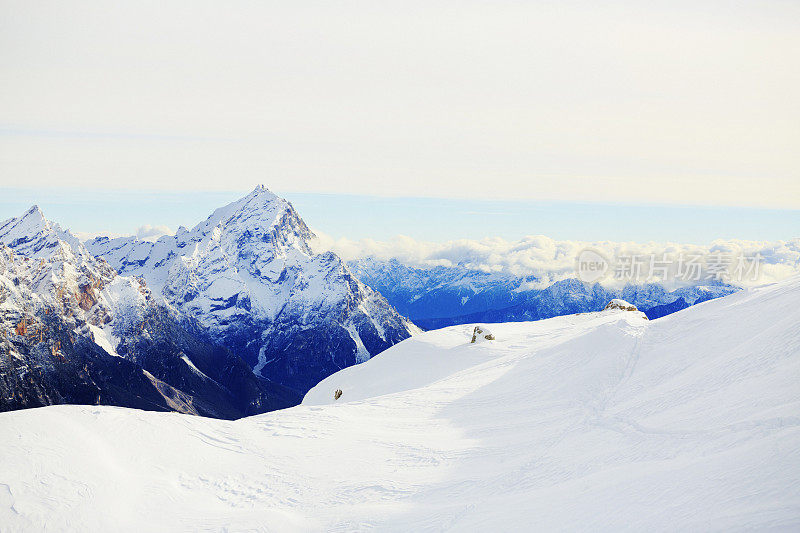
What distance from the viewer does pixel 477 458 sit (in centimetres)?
2781

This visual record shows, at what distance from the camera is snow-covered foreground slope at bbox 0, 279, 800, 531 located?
54.1ft

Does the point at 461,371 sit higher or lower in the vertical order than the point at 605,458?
lower

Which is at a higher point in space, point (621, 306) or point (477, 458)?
point (477, 458)

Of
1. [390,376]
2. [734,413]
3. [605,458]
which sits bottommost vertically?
[390,376]

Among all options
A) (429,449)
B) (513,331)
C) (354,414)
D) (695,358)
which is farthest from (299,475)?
(513,331)

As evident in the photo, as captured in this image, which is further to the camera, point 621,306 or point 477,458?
point 621,306

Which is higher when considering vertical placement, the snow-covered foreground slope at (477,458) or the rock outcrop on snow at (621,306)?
the snow-covered foreground slope at (477,458)

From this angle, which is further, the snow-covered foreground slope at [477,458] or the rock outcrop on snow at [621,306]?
the rock outcrop on snow at [621,306]

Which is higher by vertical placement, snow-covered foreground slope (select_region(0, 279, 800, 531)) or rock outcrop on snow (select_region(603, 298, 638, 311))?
snow-covered foreground slope (select_region(0, 279, 800, 531))

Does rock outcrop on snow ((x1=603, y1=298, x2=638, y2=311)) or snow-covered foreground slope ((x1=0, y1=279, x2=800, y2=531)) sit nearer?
snow-covered foreground slope ((x1=0, y1=279, x2=800, y2=531))

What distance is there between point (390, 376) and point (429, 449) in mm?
31811

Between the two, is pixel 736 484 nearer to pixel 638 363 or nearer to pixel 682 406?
pixel 682 406

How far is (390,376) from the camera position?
6159cm

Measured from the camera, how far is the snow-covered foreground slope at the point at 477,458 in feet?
54.1
